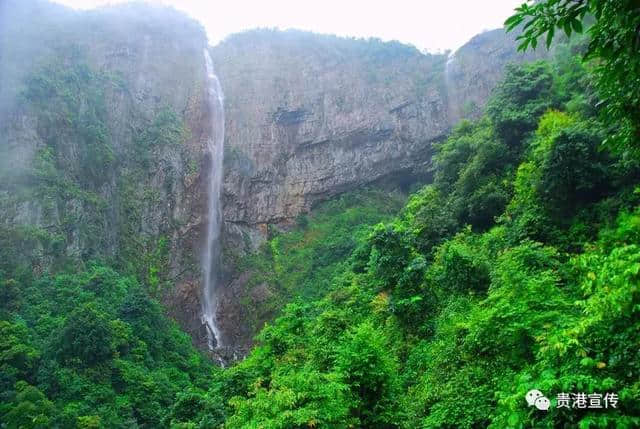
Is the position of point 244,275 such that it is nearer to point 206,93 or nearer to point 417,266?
point 206,93

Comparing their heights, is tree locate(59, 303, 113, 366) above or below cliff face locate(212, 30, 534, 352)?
below

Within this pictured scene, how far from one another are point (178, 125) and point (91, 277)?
15.3m

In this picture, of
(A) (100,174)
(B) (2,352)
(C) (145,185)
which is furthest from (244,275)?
(B) (2,352)

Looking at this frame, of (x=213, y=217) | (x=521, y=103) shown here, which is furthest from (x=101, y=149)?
(x=521, y=103)

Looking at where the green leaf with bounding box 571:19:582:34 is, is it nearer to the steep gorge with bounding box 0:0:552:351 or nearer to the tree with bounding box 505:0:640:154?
the tree with bounding box 505:0:640:154

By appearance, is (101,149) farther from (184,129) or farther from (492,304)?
(492,304)

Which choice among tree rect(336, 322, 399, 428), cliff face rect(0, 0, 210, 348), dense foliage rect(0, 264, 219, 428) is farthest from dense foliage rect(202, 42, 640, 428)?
cliff face rect(0, 0, 210, 348)

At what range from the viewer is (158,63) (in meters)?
35.6

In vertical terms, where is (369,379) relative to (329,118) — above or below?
below

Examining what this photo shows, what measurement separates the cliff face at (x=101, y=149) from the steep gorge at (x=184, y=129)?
0.08 meters

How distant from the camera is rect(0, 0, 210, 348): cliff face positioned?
73.8 ft

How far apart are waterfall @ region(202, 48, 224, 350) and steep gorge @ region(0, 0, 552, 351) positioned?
1.37ft

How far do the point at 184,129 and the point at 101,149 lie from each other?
22.5 ft

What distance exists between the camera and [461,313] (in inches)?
363
